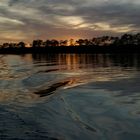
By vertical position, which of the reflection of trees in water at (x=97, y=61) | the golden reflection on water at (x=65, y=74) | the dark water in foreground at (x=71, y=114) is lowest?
the reflection of trees in water at (x=97, y=61)

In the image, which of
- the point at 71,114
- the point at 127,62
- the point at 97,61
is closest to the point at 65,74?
the point at 71,114

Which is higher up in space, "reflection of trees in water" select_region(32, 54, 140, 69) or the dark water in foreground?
the dark water in foreground

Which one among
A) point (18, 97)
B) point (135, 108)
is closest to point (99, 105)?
point (135, 108)

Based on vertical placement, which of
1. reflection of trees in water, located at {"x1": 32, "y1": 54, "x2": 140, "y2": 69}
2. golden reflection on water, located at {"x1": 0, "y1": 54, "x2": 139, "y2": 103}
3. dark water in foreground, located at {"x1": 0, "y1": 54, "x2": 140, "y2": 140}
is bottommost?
reflection of trees in water, located at {"x1": 32, "y1": 54, "x2": 140, "y2": 69}

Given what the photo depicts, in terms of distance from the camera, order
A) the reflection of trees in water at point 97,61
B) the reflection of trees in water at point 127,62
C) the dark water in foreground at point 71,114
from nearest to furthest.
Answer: the dark water in foreground at point 71,114, the reflection of trees in water at point 127,62, the reflection of trees in water at point 97,61

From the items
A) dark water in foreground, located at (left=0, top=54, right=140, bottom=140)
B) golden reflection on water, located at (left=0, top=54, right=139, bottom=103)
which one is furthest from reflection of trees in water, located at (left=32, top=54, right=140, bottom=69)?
dark water in foreground, located at (left=0, top=54, right=140, bottom=140)

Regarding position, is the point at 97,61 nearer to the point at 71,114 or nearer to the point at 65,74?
the point at 65,74

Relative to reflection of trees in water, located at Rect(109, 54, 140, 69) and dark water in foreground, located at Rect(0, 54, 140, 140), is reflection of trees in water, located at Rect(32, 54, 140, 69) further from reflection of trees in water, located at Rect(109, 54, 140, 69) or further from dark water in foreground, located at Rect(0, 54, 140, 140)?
dark water in foreground, located at Rect(0, 54, 140, 140)

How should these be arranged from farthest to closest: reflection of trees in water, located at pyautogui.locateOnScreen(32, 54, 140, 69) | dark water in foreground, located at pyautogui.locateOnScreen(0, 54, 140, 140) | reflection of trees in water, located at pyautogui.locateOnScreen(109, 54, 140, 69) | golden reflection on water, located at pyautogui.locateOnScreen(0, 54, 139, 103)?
reflection of trees in water, located at pyautogui.locateOnScreen(32, 54, 140, 69) → reflection of trees in water, located at pyautogui.locateOnScreen(109, 54, 140, 69) → golden reflection on water, located at pyautogui.locateOnScreen(0, 54, 139, 103) → dark water in foreground, located at pyautogui.locateOnScreen(0, 54, 140, 140)

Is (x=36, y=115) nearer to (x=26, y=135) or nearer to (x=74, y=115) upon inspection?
(x=74, y=115)

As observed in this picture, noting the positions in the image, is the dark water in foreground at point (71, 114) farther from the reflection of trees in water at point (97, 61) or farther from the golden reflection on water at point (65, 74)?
the reflection of trees in water at point (97, 61)

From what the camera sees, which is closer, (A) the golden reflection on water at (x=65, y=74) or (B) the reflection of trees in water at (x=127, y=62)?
(A) the golden reflection on water at (x=65, y=74)

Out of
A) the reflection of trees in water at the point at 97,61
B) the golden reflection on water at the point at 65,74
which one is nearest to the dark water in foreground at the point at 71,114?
the golden reflection on water at the point at 65,74

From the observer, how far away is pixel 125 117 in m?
10.6
